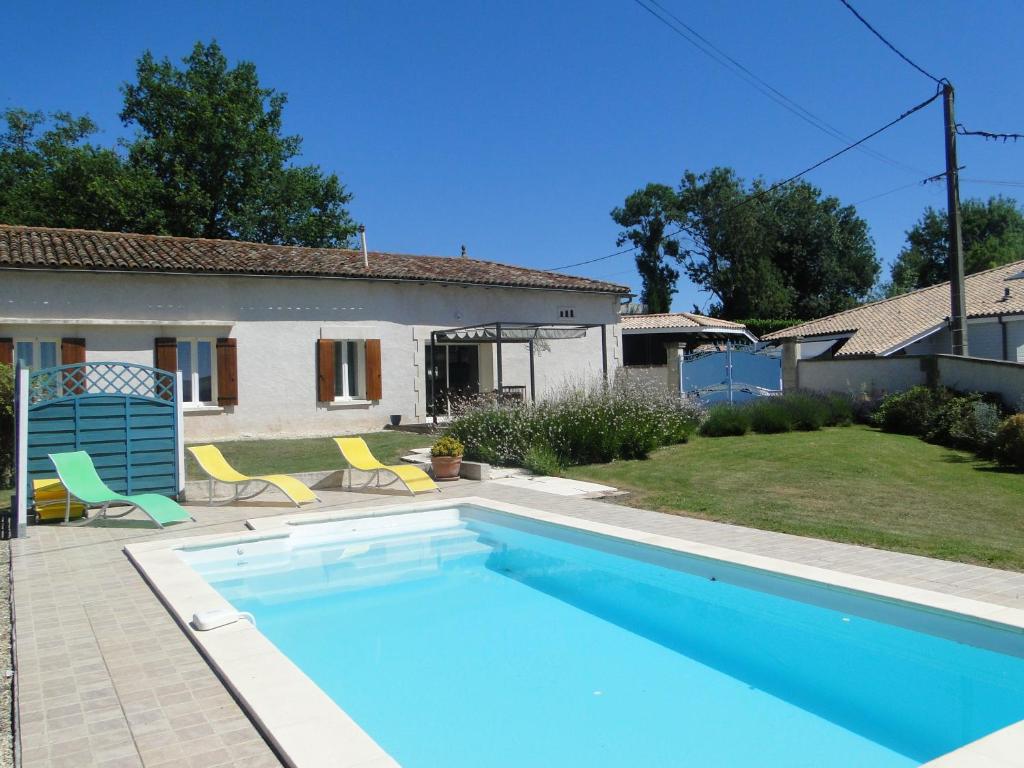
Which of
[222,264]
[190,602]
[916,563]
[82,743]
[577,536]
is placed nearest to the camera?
[82,743]

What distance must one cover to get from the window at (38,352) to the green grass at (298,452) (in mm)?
3528

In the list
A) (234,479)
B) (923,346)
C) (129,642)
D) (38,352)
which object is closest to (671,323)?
(923,346)

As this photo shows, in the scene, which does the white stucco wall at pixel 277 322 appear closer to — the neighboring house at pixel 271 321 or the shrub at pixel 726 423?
the neighboring house at pixel 271 321

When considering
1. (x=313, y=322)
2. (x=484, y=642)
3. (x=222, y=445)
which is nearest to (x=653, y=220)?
(x=313, y=322)

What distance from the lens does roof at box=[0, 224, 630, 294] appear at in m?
16.2

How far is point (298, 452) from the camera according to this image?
600 inches

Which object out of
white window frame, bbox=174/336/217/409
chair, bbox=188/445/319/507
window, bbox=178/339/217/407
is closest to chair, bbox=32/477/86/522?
chair, bbox=188/445/319/507

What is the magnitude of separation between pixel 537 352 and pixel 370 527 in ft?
44.1

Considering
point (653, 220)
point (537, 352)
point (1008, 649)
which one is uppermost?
point (653, 220)

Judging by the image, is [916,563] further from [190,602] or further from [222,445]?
[222,445]

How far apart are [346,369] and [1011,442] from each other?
14.4m

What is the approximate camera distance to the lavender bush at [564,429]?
1376cm

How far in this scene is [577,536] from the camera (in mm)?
8391

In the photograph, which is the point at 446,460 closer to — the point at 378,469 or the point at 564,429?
the point at 378,469
